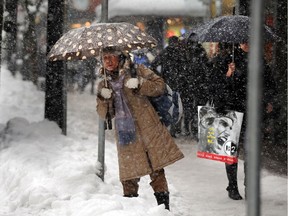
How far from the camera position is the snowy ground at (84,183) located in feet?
19.9

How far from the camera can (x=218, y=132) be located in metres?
6.94

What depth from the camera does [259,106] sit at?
2312 mm

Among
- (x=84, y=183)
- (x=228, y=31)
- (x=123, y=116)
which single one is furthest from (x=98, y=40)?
(x=84, y=183)

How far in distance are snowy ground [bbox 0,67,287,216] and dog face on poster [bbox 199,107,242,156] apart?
0.67 metres

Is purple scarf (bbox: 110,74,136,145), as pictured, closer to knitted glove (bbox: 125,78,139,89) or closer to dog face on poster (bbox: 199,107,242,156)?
knitted glove (bbox: 125,78,139,89)

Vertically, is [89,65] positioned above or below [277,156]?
below

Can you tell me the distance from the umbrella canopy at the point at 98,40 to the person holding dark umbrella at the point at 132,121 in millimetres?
147

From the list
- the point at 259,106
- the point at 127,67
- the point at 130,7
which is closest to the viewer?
the point at 259,106

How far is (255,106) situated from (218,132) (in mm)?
4645

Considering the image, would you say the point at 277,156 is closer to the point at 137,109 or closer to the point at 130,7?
the point at 137,109

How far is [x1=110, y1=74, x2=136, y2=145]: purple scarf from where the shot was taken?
565 cm

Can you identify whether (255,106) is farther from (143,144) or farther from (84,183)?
(84,183)

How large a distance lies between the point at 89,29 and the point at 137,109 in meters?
0.82

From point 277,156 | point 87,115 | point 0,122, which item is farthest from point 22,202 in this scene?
point 87,115
